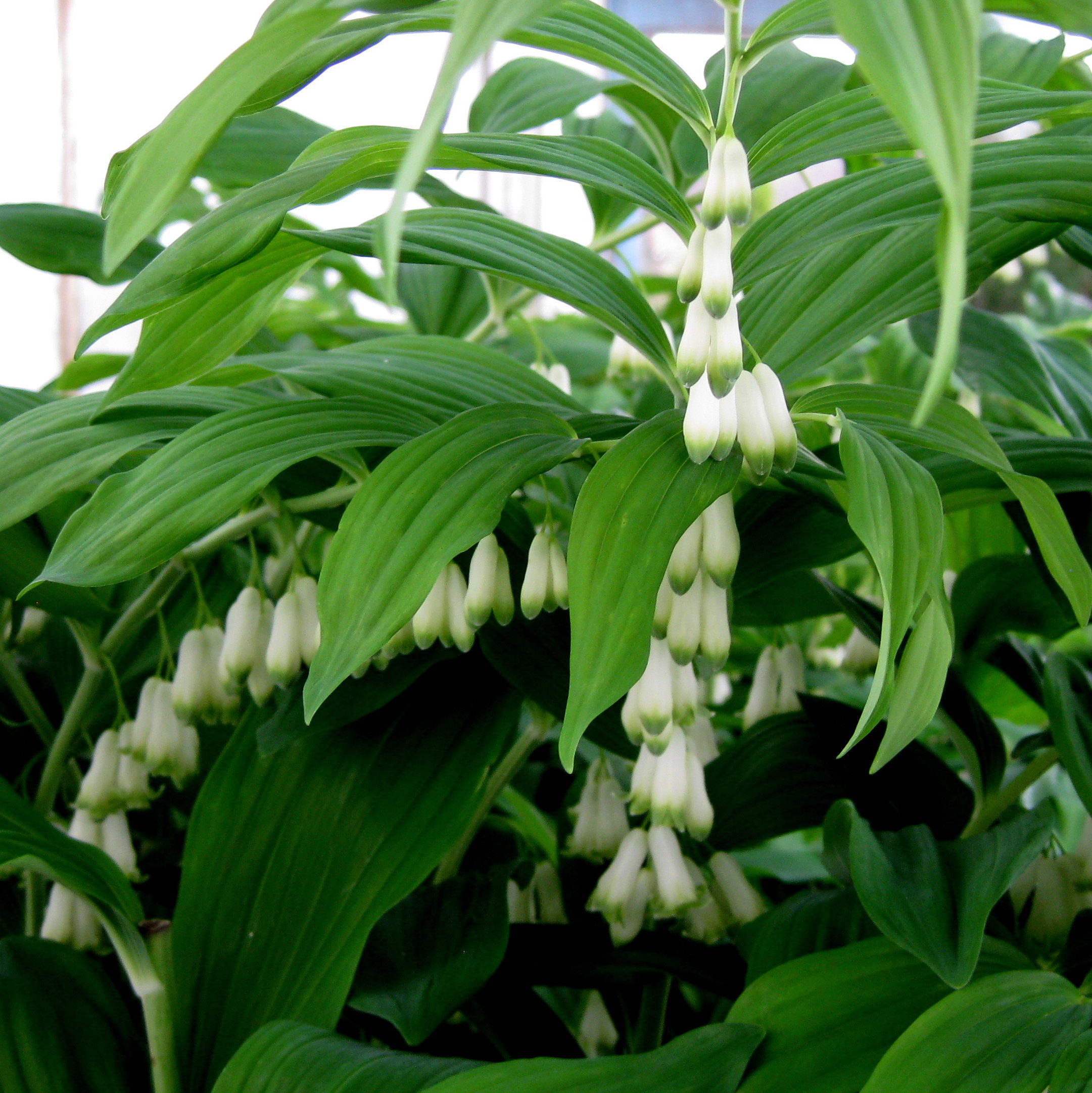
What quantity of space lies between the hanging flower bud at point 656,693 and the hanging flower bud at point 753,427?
0.16 m

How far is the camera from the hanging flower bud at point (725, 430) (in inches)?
18.3

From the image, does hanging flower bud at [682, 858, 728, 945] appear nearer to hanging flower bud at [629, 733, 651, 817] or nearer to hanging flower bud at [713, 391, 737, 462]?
hanging flower bud at [629, 733, 651, 817]

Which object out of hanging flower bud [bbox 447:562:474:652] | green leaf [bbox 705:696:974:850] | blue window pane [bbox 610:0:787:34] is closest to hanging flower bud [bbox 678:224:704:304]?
hanging flower bud [bbox 447:562:474:652]

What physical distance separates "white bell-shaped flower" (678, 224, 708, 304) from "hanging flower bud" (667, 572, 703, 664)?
0.16 meters

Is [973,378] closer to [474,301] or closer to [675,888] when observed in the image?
[675,888]

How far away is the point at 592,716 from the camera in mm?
424

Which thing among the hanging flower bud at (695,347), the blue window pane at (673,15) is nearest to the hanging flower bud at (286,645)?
the hanging flower bud at (695,347)

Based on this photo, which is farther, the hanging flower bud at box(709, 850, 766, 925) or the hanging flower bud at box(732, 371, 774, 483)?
the hanging flower bud at box(709, 850, 766, 925)

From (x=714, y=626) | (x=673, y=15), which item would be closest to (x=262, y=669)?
(x=714, y=626)

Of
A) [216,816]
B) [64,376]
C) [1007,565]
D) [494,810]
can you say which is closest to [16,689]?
[216,816]

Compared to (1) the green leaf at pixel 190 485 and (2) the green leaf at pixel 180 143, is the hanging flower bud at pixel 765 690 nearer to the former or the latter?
(1) the green leaf at pixel 190 485

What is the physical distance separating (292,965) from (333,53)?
0.53 m

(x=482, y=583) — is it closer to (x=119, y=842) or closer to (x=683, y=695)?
(x=683, y=695)

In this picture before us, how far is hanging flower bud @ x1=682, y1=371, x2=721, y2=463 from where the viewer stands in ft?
1.51
